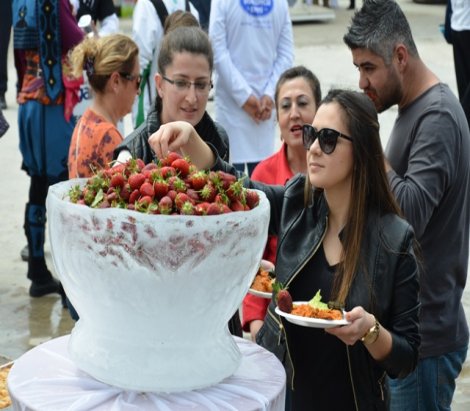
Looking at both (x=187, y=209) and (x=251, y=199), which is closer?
(x=187, y=209)

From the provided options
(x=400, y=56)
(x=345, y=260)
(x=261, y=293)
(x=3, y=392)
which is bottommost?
(x=3, y=392)

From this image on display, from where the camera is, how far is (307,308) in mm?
2672

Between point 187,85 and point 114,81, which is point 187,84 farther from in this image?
point 114,81

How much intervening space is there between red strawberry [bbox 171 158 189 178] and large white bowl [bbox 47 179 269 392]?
0.64 feet

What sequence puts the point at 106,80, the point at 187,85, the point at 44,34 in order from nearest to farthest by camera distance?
1. the point at 187,85
2. the point at 106,80
3. the point at 44,34

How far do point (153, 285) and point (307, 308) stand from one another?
2.22 ft

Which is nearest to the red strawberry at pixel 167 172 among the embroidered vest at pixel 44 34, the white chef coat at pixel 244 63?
the embroidered vest at pixel 44 34

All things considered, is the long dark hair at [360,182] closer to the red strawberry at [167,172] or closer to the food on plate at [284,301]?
the food on plate at [284,301]

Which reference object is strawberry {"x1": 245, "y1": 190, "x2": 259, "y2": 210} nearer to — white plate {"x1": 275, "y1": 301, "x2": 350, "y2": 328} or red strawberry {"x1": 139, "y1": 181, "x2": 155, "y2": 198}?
red strawberry {"x1": 139, "y1": 181, "x2": 155, "y2": 198}

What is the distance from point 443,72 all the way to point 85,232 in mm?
11726

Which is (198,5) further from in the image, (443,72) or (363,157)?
(363,157)

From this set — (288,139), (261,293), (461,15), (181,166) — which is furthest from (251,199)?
(461,15)

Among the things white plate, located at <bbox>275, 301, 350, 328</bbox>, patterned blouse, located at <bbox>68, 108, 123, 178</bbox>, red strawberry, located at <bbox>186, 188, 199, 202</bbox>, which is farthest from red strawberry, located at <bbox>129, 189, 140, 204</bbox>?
patterned blouse, located at <bbox>68, 108, 123, 178</bbox>

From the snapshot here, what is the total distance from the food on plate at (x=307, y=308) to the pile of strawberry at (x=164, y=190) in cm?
47
